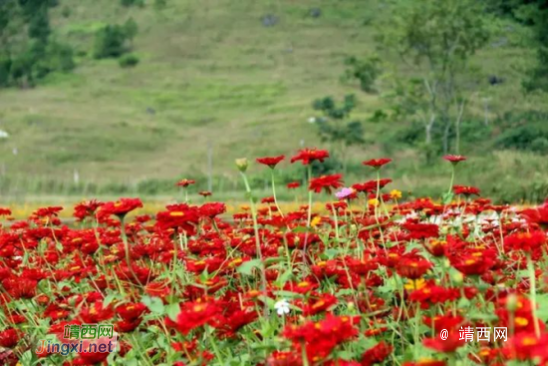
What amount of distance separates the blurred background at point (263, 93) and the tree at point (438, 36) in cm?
5

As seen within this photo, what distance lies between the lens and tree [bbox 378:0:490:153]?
2050 centimetres

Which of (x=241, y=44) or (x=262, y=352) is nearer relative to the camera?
(x=262, y=352)

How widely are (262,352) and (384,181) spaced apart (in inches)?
41.3

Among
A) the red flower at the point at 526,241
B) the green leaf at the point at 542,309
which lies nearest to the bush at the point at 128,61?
the green leaf at the point at 542,309

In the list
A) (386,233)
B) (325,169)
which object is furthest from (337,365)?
(325,169)

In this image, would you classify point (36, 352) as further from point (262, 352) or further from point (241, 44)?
point (241, 44)

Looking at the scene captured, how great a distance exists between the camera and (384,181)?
2676 mm

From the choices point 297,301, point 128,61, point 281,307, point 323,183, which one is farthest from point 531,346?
point 128,61

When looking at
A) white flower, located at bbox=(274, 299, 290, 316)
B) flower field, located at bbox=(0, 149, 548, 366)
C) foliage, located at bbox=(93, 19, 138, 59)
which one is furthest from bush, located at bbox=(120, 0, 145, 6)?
white flower, located at bbox=(274, 299, 290, 316)

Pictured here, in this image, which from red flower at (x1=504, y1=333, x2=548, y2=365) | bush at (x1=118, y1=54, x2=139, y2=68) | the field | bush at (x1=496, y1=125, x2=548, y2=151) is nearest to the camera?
red flower at (x1=504, y1=333, x2=548, y2=365)

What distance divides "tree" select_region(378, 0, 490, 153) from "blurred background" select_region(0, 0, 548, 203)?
0.16 ft

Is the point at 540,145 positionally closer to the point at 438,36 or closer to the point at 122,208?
the point at 438,36

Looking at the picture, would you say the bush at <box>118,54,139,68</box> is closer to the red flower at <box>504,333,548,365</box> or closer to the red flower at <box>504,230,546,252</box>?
the red flower at <box>504,230,546,252</box>

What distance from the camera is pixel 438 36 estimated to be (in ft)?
68.3
